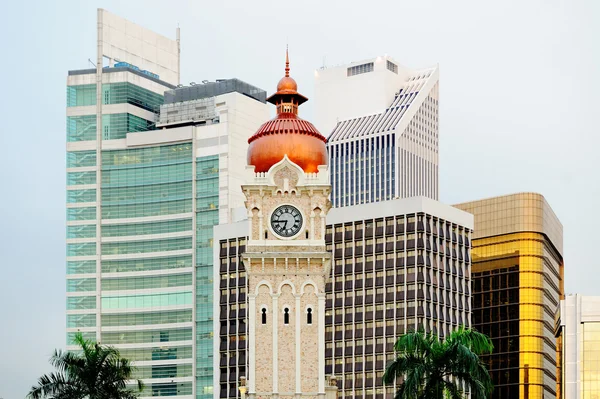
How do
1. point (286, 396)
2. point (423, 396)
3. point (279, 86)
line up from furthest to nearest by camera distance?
point (279, 86), point (286, 396), point (423, 396)

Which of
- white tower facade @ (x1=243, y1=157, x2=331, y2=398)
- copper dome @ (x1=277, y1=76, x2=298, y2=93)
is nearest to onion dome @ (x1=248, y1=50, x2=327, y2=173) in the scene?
white tower facade @ (x1=243, y1=157, x2=331, y2=398)

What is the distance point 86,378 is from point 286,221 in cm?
2734

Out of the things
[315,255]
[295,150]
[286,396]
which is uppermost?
[295,150]

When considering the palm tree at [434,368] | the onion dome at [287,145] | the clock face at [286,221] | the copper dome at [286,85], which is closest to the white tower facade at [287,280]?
the clock face at [286,221]

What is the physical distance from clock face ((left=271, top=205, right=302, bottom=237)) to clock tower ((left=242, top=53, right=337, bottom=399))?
9 cm

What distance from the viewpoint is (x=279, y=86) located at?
508 feet

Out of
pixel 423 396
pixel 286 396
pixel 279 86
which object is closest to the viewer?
pixel 423 396

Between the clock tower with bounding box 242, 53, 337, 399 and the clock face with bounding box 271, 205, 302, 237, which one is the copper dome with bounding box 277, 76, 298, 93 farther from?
the clock face with bounding box 271, 205, 302, 237

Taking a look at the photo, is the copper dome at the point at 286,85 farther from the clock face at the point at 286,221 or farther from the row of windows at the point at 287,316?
the row of windows at the point at 287,316

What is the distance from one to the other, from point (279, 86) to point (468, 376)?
130 ft

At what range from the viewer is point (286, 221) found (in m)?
147

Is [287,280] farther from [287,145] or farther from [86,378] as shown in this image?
[86,378]

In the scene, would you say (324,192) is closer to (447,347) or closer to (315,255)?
(315,255)

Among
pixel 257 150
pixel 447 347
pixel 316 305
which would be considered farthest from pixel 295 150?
pixel 447 347
